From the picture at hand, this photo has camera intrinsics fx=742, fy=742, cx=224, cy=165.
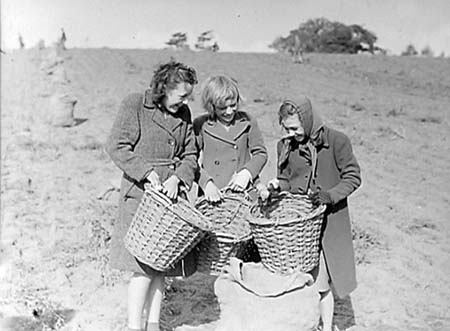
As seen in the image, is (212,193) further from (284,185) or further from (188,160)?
(284,185)

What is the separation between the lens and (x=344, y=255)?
316cm

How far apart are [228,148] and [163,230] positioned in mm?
578

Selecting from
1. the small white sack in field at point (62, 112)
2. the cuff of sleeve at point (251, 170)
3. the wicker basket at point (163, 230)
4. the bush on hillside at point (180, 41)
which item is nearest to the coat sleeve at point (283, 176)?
the cuff of sleeve at point (251, 170)

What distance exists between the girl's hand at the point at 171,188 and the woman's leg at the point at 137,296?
0.44m

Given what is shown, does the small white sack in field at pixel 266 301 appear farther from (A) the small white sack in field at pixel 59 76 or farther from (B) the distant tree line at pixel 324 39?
(B) the distant tree line at pixel 324 39

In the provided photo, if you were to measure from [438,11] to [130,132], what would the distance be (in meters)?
2.12

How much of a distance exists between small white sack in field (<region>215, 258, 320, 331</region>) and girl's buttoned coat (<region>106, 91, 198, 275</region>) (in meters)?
0.21

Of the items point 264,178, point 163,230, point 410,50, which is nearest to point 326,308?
point 163,230

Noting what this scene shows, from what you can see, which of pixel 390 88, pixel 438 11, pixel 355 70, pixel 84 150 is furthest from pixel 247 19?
pixel 355 70

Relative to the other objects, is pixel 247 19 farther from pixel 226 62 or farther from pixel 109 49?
pixel 109 49

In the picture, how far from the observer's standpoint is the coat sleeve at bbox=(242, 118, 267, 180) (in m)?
3.22

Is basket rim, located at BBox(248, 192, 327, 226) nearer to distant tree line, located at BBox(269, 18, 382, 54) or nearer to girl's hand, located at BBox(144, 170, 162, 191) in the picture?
girl's hand, located at BBox(144, 170, 162, 191)

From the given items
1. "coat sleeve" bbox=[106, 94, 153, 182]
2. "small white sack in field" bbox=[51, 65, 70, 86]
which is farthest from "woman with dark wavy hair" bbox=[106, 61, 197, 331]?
"small white sack in field" bbox=[51, 65, 70, 86]

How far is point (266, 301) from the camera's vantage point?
3088 mm
